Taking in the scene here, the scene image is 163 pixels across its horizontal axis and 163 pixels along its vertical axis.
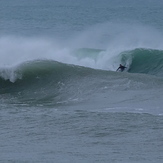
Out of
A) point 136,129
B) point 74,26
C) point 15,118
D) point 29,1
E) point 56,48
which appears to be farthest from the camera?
point 29,1

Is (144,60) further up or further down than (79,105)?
further up

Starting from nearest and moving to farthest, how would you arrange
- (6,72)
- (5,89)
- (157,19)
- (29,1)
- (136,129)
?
(136,129) < (5,89) < (6,72) < (157,19) < (29,1)

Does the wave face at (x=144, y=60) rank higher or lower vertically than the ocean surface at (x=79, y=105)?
higher

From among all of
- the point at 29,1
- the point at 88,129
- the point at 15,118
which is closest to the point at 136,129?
the point at 88,129

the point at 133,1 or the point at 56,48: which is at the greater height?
the point at 133,1

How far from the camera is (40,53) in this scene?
30.2 m

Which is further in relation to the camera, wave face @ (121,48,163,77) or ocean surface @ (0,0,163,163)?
wave face @ (121,48,163,77)

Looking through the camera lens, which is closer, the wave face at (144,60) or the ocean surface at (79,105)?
the ocean surface at (79,105)

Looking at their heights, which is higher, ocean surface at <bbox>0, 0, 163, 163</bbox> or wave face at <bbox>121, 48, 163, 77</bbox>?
wave face at <bbox>121, 48, 163, 77</bbox>

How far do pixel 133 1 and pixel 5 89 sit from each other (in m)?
108

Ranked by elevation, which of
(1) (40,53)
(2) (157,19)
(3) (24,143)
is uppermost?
(2) (157,19)

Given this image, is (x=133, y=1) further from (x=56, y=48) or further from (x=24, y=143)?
(x=24, y=143)

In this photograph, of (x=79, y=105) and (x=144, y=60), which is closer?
(x=79, y=105)

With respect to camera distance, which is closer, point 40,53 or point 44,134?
point 44,134
